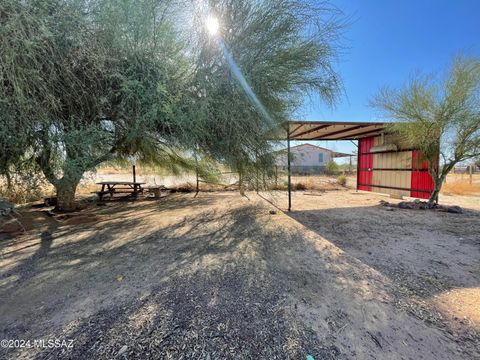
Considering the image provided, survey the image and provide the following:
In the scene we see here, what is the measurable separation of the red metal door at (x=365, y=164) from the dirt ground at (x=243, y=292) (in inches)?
248

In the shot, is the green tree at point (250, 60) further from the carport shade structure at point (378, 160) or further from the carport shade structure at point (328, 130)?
the carport shade structure at point (378, 160)

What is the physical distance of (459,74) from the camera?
5.56 metres

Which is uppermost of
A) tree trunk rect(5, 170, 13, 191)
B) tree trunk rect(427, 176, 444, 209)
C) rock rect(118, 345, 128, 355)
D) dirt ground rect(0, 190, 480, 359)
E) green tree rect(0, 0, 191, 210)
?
green tree rect(0, 0, 191, 210)

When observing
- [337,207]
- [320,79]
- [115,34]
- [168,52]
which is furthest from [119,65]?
[337,207]

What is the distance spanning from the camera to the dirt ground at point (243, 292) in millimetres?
1585

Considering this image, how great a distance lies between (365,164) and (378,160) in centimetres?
94

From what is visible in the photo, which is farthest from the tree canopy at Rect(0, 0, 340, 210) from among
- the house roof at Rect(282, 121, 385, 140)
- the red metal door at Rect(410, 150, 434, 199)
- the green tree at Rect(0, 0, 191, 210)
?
the red metal door at Rect(410, 150, 434, 199)

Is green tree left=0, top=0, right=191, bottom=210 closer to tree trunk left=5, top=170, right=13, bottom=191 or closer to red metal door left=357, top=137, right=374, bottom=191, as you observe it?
tree trunk left=5, top=170, right=13, bottom=191

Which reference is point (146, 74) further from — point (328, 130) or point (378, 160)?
point (378, 160)

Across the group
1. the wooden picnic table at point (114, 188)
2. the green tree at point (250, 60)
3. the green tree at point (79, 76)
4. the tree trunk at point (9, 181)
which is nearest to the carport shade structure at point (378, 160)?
the green tree at point (250, 60)

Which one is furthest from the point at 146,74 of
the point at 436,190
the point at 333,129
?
the point at 436,190

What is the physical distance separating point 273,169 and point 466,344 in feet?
12.7

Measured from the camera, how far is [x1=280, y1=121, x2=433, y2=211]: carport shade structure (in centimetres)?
763

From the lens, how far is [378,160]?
9891mm
